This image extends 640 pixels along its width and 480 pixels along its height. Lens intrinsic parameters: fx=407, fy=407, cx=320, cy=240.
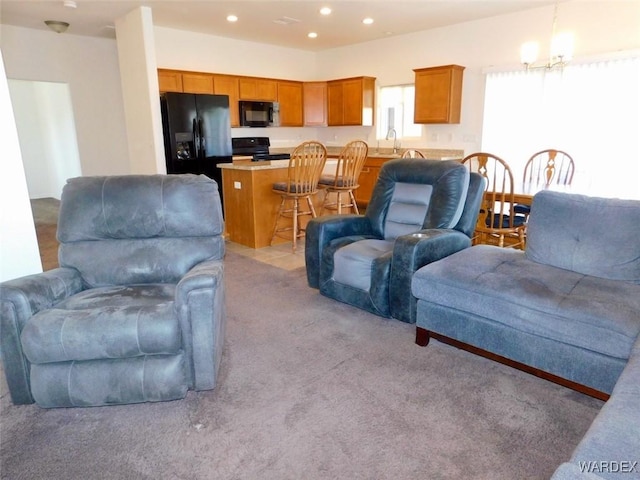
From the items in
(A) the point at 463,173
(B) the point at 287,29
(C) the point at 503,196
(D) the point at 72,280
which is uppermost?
(B) the point at 287,29

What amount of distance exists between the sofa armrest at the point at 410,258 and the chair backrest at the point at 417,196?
200mm

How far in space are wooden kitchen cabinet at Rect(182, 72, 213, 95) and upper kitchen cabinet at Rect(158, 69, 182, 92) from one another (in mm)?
74

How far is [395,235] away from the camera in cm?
314

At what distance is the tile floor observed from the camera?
3973mm

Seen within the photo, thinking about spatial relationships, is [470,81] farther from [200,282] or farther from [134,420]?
[134,420]

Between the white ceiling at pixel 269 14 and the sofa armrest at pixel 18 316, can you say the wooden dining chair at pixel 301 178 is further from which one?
the sofa armrest at pixel 18 316

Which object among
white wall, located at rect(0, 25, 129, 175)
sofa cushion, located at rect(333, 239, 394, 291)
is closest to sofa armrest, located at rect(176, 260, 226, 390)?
sofa cushion, located at rect(333, 239, 394, 291)

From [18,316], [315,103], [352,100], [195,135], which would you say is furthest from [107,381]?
[315,103]

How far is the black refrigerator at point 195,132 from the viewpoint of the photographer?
527 cm

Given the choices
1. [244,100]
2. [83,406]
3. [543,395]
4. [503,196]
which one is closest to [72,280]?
[83,406]

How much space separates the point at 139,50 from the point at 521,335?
5.25 m

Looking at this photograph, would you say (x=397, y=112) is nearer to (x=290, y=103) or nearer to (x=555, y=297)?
(x=290, y=103)

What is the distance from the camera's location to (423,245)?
8.11ft

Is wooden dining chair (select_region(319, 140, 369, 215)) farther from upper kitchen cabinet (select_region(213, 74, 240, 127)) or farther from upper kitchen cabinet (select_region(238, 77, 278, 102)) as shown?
upper kitchen cabinet (select_region(238, 77, 278, 102))
